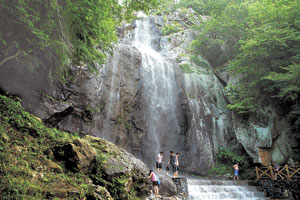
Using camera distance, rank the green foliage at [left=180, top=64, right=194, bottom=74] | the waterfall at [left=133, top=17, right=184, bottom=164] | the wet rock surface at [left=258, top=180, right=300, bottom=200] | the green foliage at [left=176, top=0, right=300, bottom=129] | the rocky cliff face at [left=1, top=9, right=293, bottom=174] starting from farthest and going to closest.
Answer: the green foliage at [left=180, top=64, right=194, bottom=74] → the waterfall at [left=133, top=17, right=184, bottom=164] → the green foliage at [left=176, top=0, right=300, bottom=129] → the rocky cliff face at [left=1, top=9, right=293, bottom=174] → the wet rock surface at [left=258, top=180, right=300, bottom=200]

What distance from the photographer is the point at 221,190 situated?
30.8 ft

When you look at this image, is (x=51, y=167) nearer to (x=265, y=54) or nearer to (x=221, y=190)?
(x=221, y=190)

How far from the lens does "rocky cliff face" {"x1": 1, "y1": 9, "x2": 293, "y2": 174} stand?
10.5 meters

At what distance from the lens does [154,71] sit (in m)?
15.6

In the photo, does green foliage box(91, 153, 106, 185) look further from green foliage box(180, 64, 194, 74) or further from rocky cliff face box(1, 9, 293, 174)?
green foliage box(180, 64, 194, 74)

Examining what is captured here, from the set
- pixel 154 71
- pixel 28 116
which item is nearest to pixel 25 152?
pixel 28 116

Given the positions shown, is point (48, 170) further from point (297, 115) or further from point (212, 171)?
point (297, 115)

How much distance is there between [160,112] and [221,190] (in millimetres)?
6434

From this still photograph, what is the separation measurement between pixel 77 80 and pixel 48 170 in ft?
21.5

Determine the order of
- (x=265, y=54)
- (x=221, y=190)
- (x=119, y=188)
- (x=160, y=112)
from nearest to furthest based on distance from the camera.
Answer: (x=119, y=188) < (x=221, y=190) < (x=265, y=54) < (x=160, y=112)

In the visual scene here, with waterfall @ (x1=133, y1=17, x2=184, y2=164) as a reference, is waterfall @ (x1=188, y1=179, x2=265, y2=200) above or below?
below

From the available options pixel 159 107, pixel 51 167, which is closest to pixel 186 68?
pixel 159 107

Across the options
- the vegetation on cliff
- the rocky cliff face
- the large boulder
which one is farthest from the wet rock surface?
the large boulder

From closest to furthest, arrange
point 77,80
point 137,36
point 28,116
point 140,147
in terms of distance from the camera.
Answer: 1. point 28,116
2. point 77,80
3. point 140,147
4. point 137,36
